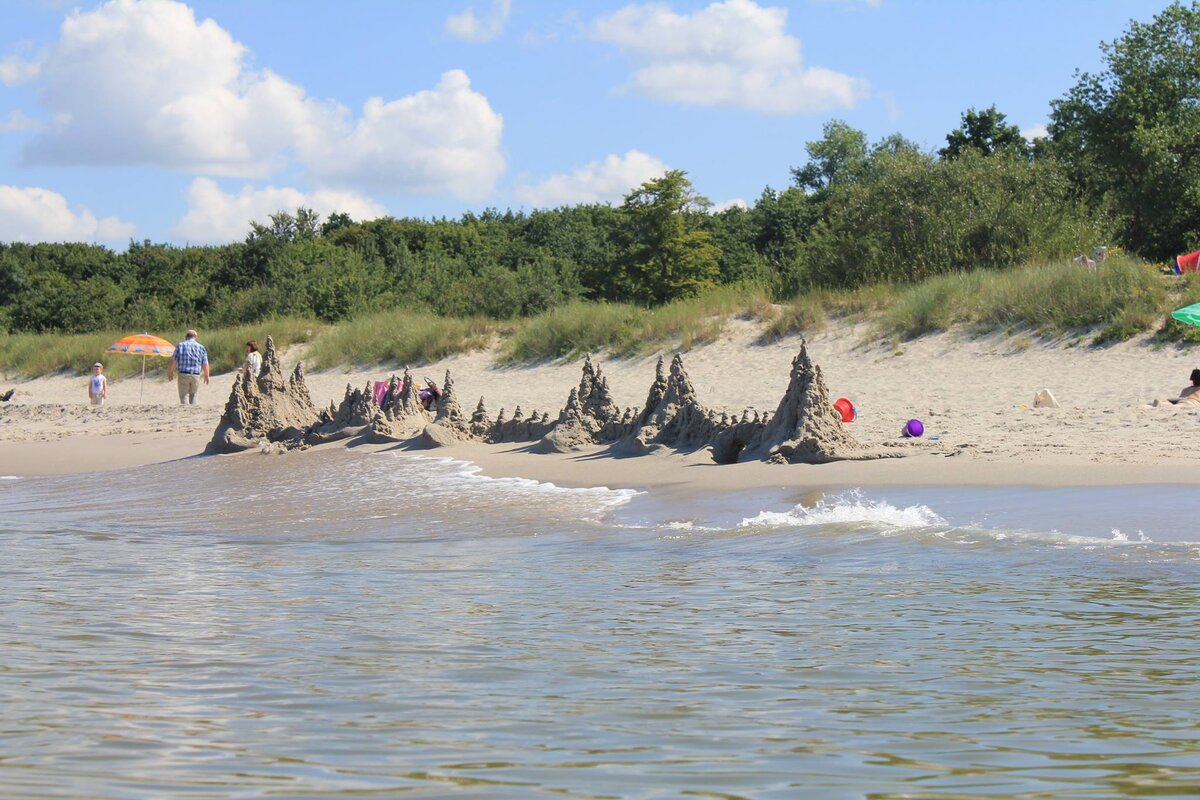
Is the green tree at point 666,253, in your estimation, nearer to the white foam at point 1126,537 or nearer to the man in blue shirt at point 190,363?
the man in blue shirt at point 190,363

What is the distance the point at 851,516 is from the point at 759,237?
1745 inches

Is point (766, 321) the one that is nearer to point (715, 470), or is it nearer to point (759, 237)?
point (715, 470)

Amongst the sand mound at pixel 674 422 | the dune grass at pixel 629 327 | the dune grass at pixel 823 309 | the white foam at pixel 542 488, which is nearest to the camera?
the white foam at pixel 542 488

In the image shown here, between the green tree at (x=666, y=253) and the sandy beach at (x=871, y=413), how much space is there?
19697mm

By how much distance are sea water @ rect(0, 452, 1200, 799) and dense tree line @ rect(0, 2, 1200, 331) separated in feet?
54.2

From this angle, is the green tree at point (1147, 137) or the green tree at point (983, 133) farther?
the green tree at point (983, 133)

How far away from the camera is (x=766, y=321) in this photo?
22.8m

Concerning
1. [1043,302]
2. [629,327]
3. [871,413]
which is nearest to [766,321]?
[629,327]

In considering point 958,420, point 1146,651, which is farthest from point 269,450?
point 1146,651

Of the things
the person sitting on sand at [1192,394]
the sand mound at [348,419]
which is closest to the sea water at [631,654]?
the person sitting on sand at [1192,394]

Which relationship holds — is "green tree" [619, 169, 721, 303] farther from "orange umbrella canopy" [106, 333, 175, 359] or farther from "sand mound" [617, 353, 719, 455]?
"sand mound" [617, 353, 719, 455]

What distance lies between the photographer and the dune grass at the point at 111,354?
3072 cm

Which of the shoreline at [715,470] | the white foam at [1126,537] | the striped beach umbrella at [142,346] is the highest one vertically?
the striped beach umbrella at [142,346]

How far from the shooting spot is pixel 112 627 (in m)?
5.77
